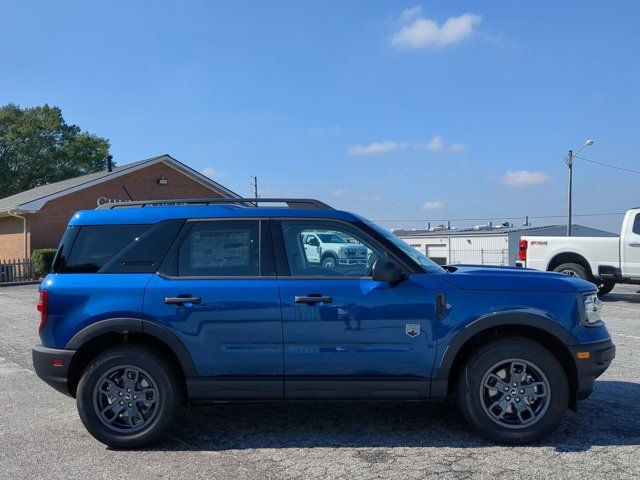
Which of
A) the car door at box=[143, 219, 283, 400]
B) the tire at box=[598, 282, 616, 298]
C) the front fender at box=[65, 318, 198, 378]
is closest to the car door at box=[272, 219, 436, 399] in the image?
the car door at box=[143, 219, 283, 400]

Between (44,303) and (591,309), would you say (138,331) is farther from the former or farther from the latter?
(591,309)

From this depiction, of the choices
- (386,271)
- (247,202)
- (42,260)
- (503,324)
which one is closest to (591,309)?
(503,324)

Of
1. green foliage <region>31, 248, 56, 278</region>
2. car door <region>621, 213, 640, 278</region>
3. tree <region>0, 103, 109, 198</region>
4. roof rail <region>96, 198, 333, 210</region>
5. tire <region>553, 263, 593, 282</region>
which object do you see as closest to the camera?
roof rail <region>96, 198, 333, 210</region>

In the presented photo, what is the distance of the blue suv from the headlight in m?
0.02

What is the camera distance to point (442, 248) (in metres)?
47.3

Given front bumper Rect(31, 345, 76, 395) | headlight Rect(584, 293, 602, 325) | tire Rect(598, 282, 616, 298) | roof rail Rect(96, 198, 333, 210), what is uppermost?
roof rail Rect(96, 198, 333, 210)

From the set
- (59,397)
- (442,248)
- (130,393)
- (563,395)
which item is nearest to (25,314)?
(59,397)

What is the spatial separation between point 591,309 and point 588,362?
17.4 inches

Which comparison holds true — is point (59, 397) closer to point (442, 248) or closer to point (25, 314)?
point (25, 314)

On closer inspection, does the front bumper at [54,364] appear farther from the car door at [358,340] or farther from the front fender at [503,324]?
the front fender at [503,324]

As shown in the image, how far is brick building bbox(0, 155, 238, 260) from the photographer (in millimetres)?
25484

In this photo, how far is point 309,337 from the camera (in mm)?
4621

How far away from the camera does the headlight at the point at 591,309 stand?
4730 millimetres

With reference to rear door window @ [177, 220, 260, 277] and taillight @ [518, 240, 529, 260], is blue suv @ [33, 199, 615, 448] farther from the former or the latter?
taillight @ [518, 240, 529, 260]
